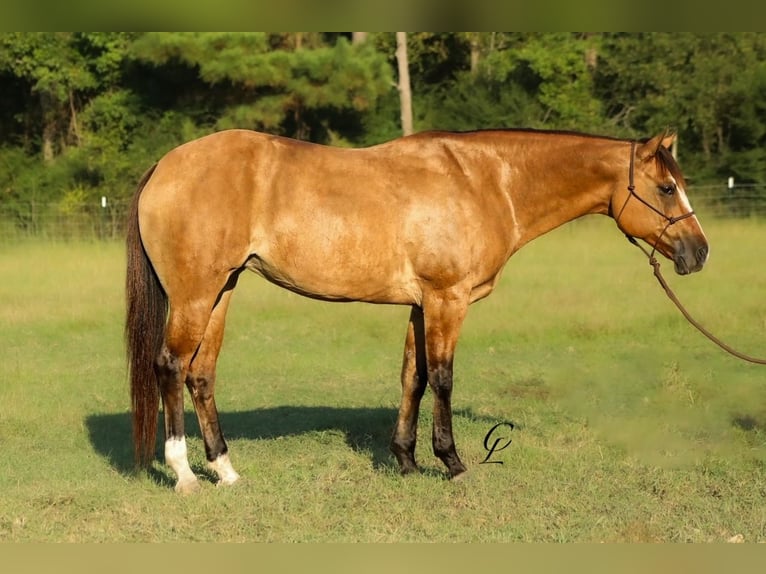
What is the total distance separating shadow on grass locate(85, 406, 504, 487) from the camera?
6191 millimetres

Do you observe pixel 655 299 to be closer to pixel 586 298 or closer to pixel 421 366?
pixel 586 298

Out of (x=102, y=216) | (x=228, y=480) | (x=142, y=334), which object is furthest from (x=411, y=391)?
(x=102, y=216)

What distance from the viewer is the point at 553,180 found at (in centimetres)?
586

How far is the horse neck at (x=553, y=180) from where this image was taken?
19.1 ft

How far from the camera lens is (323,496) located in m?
5.43

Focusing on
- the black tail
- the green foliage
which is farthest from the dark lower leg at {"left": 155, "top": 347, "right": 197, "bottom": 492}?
the green foliage

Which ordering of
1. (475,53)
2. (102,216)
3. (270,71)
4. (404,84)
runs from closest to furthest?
(102,216), (270,71), (404,84), (475,53)

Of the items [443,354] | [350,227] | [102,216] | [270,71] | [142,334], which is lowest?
[102,216]

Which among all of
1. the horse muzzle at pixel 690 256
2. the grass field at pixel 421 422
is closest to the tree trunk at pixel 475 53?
the grass field at pixel 421 422

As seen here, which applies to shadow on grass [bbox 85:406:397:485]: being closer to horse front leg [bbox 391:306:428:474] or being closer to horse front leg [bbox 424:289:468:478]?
horse front leg [bbox 391:306:428:474]

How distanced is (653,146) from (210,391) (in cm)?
280

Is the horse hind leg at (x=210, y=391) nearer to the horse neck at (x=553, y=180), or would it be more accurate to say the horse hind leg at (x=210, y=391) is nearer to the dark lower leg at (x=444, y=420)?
the dark lower leg at (x=444, y=420)

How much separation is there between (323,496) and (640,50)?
63.6 ft

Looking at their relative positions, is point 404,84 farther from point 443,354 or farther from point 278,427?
point 443,354
